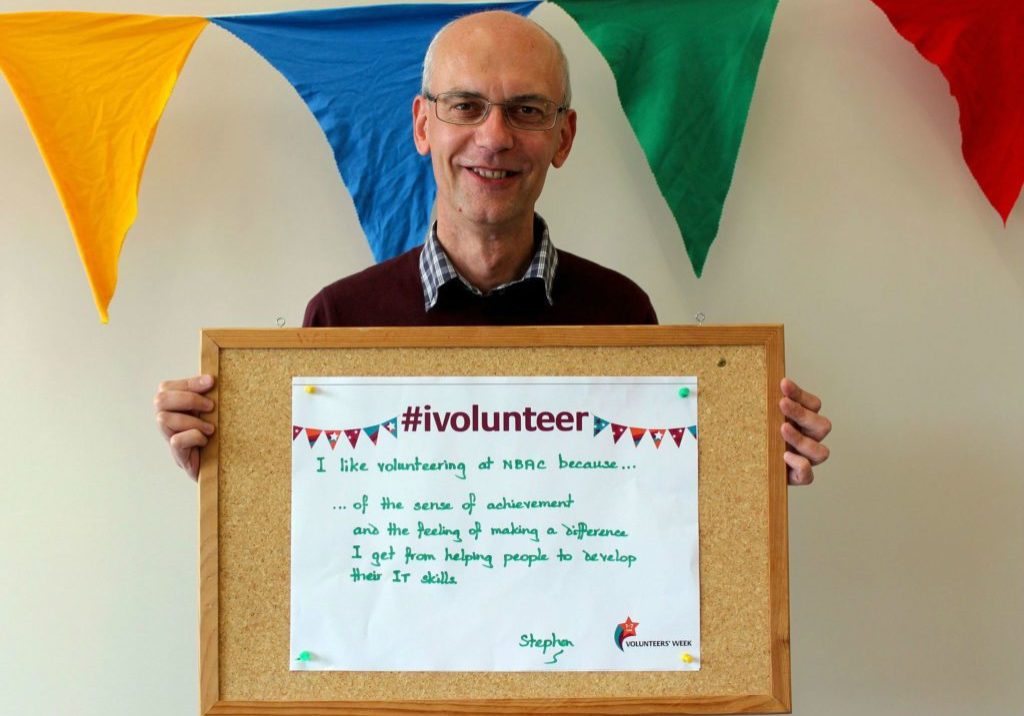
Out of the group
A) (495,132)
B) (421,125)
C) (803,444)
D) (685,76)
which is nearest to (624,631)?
(803,444)

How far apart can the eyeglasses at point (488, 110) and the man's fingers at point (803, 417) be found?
1.72 ft

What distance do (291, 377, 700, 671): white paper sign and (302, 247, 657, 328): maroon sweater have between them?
278 millimetres

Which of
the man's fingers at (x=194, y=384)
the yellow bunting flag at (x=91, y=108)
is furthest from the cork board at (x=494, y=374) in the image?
the yellow bunting flag at (x=91, y=108)

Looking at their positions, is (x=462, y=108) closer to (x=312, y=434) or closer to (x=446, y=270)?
(x=446, y=270)

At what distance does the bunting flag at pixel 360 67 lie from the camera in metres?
1.76

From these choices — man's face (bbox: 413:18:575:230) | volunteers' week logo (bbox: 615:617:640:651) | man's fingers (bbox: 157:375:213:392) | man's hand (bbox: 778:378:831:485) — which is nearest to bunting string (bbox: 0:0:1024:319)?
man's face (bbox: 413:18:575:230)

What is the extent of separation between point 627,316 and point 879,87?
29.5 inches

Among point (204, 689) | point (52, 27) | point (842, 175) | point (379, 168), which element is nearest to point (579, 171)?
point (379, 168)

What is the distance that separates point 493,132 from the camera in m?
1.41

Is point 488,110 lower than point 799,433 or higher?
higher

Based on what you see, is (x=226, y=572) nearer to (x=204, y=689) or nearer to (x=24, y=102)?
(x=204, y=689)

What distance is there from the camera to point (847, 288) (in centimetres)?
192

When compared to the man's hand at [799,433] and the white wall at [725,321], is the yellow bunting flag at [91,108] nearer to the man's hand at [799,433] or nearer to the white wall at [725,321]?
the white wall at [725,321]

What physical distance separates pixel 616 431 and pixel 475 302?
14.3 inches
